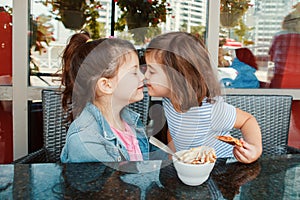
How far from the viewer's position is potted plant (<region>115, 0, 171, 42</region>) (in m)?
3.43

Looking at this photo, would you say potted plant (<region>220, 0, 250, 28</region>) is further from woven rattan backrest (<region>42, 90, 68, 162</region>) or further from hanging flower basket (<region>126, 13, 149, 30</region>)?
woven rattan backrest (<region>42, 90, 68, 162</region>)

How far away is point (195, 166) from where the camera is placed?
0.84m

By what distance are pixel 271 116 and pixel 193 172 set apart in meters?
0.91

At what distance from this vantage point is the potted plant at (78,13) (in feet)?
12.3

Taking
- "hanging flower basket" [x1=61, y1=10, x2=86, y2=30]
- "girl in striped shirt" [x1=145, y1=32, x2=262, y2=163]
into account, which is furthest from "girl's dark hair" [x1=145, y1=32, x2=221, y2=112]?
"hanging flower basket" [x1=61, y1=10, x2=86, y2=30]

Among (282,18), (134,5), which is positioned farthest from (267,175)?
(134,5)

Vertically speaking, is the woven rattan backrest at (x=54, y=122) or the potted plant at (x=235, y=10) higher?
the potted plant at (x=235, y=10)

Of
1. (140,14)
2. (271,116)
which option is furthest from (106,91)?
(140,14)

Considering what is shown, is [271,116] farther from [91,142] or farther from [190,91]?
[91,142]

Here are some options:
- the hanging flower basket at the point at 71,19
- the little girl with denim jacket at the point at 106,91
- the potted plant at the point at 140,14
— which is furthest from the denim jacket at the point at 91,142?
the hanging flower basket at the point at 71,19

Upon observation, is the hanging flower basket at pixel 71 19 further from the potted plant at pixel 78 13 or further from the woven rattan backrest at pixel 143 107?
the woven rattan backrest at pixel 143 107

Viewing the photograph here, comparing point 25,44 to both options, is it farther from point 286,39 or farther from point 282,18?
point 282,18

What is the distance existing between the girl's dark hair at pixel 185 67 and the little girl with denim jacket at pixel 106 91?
10cm

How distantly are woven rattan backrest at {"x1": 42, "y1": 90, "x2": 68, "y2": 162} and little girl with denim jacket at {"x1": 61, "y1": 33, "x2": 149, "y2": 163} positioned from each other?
7.3 inches
